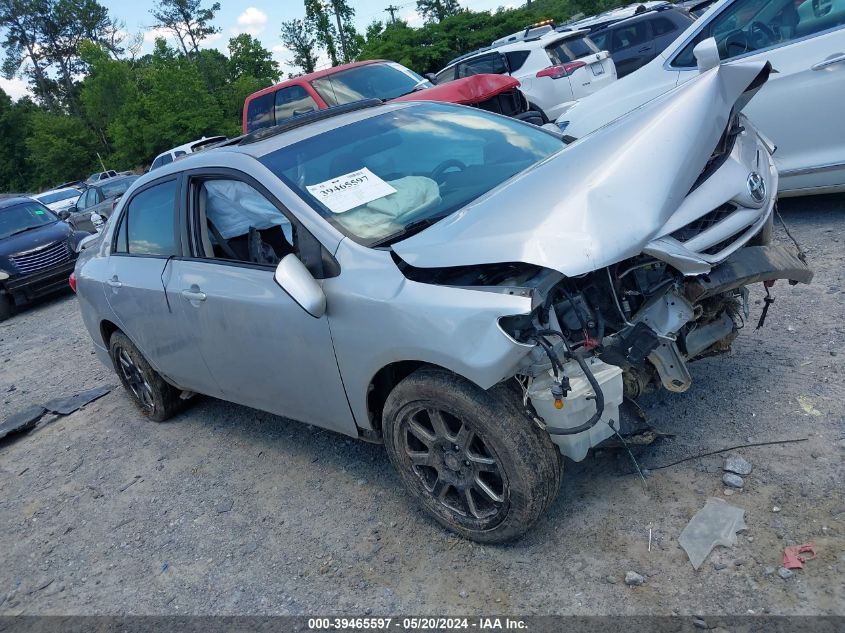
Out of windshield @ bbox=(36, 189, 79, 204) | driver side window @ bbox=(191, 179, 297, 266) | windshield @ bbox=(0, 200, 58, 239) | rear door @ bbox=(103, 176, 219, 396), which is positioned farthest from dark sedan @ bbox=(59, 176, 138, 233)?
driver side window @ bbox=(191, 179, 297, 266)

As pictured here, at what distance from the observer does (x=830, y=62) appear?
499 cm

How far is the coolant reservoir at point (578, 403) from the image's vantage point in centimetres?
265

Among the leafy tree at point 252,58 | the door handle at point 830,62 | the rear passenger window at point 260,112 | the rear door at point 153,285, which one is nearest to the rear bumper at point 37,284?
the rear passenger window at point 260,112

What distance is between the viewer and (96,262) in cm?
519

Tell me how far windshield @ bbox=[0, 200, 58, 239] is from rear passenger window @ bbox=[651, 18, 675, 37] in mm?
11100

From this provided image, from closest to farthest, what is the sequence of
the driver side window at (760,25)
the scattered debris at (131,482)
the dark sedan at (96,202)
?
the scattered debris at (131,482)
the driver side window at (760,25)
the dark sedan at (96,202)

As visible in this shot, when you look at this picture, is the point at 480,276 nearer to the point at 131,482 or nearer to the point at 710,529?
the point at 710,529

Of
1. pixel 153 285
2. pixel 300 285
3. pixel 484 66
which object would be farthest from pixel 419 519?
pixel 484 66

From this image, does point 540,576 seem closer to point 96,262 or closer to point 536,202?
point 536,202

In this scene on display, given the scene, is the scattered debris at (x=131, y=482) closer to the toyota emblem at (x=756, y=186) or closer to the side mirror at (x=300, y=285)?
the side mirror at (x=300, y=285)

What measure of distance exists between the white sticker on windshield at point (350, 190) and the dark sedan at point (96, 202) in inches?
558

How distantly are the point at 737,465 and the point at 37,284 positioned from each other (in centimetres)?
1104

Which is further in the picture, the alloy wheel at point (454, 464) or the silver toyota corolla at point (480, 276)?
the alloy wheel at point (454, 464)

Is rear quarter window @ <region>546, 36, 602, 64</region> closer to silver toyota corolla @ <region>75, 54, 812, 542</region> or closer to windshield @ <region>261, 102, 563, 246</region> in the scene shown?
windshield @ <region>261, 102, 563, 246</region>
